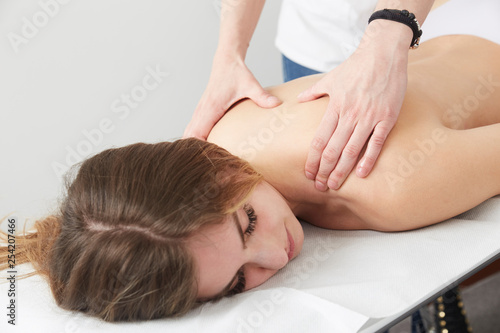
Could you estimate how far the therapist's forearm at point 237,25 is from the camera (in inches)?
57.1

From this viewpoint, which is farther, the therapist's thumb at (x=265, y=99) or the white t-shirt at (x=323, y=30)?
the white t-shirt at (x=323, y=30)

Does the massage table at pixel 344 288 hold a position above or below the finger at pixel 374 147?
below

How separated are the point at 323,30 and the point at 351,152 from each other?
0.74 m

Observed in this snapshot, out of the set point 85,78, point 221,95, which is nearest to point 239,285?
point 221,95

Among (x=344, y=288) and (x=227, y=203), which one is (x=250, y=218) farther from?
(x=344, y=288)

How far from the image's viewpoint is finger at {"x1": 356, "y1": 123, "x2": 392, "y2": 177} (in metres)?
1.04

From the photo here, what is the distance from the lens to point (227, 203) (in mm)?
973

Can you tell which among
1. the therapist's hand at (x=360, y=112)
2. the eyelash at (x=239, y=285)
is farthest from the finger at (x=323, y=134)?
the eyelash at (x=239, y=285)

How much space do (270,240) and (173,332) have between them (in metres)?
0.25

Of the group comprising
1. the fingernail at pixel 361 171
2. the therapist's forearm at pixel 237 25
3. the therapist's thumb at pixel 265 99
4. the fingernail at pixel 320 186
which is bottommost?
the fingernail at pixel 320 186

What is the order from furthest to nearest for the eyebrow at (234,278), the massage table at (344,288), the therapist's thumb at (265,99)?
the therapist's thumb at (265,99) < the eyebrow at (234,278) < the massage table at (344,288)

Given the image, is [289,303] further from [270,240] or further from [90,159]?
[90,159]

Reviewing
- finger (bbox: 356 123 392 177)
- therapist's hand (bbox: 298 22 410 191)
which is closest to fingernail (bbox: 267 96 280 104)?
therapist's hand (bbox: 298 22 410 191)

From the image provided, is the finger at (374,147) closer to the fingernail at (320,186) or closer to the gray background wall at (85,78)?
the fingernail at (320,186)
